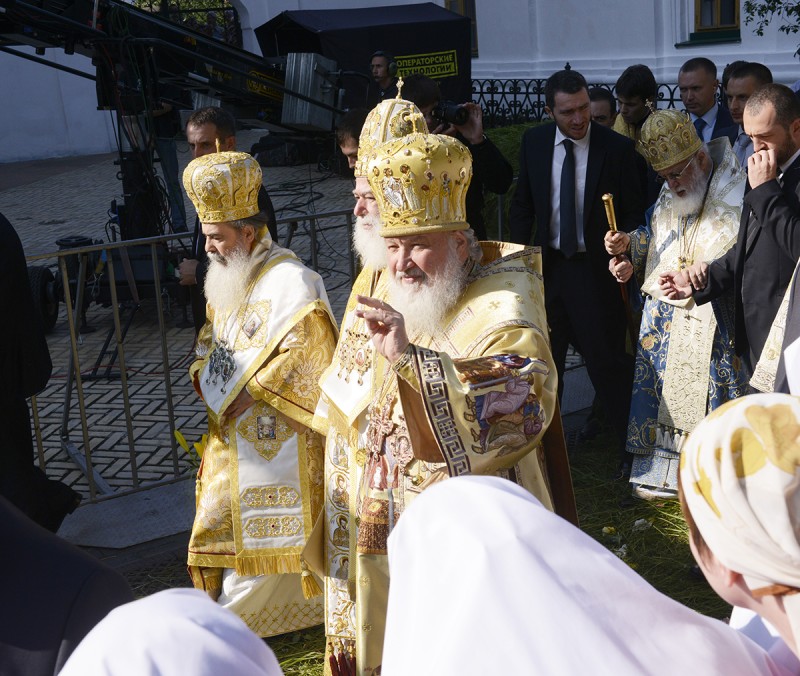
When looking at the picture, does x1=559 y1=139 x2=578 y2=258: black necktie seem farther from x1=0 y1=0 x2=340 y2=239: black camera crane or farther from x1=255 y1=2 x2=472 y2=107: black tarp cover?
x1=255 y1=2 x2=472 y2=107: black tarp cover

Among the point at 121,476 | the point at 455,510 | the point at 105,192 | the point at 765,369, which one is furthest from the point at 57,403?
the point at 105,192

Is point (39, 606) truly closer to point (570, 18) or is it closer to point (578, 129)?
point (578, 129)

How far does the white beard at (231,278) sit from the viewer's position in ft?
13.2

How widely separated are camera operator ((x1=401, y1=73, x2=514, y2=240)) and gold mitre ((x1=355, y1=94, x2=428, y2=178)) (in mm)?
1897

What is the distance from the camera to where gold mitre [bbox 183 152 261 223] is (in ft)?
12.9

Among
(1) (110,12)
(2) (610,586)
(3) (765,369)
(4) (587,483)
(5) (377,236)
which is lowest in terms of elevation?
(4) (587,483)

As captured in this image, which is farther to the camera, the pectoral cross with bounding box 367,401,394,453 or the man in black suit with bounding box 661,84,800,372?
the man in black suit with bounding box 661,84,800,372

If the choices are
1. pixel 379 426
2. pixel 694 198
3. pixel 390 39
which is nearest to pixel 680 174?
pixel 694 198

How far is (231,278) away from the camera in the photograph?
4.02 metres

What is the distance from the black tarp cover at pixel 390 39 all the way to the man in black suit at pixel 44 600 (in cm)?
1305

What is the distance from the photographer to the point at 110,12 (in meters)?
8.84

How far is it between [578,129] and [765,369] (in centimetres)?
173

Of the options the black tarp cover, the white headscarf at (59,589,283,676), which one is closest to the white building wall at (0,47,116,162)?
the black tarp cover

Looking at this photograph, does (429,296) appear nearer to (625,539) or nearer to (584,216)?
(625,539)
